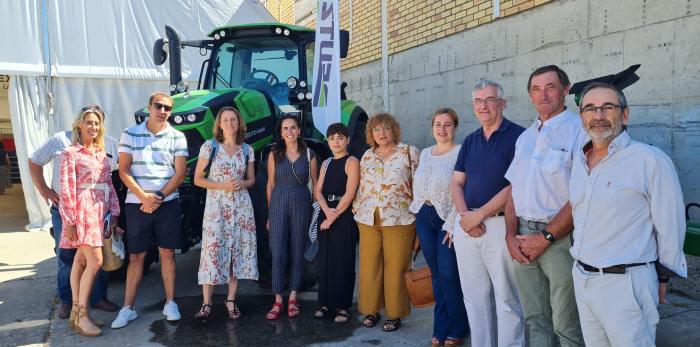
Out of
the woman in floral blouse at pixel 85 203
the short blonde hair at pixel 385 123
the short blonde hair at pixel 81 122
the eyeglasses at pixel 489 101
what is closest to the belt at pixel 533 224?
the eyeglasses at pixel 489 101

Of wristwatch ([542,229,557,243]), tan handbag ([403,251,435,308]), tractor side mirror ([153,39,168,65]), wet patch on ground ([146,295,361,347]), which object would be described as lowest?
wet patch on ground ([146,295,361,347])

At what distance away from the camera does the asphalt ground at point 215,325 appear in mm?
3656

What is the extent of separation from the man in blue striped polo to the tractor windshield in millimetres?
1969

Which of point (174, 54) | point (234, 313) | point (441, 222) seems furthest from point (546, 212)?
point (174, 54)

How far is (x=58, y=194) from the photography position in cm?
410

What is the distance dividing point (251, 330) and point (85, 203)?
1459 millimetres

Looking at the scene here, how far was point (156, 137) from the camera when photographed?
3881 mm

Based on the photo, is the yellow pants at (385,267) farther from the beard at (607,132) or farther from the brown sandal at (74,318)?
the brown sandal at (74,318)

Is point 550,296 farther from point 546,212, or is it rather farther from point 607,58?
point 607,58

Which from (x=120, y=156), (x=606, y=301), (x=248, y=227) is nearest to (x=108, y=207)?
(x=120, y=156)

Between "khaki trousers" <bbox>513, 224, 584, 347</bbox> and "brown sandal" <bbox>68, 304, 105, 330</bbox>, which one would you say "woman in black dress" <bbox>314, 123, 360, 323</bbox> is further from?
"brown sandal" <bbox>68, 304, 105, 330</bbox>

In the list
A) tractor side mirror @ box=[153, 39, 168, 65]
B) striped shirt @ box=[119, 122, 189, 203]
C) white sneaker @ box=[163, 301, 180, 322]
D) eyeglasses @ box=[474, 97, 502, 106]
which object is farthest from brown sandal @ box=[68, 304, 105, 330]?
eyeglasses @ box=[474, 97, 502, 106]

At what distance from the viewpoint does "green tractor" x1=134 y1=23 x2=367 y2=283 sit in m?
4.70

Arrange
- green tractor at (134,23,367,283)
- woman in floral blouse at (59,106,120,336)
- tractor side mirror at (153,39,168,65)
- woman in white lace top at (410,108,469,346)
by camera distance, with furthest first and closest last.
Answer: tractor side mirror at (153,39,168,65)
green tractor at (134,23,367,283)
woman in floral blouse at (59,106,120,336)
woman in white lace top at (410,108,469,346)
